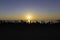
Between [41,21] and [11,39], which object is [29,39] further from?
[41,21]

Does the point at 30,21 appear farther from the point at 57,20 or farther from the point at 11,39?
the point at 11,39

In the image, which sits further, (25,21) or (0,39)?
(25,21)

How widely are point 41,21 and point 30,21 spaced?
1.45m

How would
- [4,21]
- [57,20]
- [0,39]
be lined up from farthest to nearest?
[4,21] → [57,20] → [0,39]

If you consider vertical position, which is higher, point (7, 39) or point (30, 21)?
point (30, 21)

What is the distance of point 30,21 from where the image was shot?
16.0m

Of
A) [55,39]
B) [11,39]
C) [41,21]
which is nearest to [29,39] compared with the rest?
[11,39]

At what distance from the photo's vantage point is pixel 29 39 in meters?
7.29

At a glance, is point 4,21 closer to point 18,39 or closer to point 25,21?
point 25,21

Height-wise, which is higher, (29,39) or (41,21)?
(41,21)

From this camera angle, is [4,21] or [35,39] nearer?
[35,39]

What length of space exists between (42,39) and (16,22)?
8.91m

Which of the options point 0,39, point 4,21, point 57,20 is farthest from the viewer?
point 4,21

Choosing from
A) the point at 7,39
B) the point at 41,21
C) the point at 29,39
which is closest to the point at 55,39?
the point at 29,39
